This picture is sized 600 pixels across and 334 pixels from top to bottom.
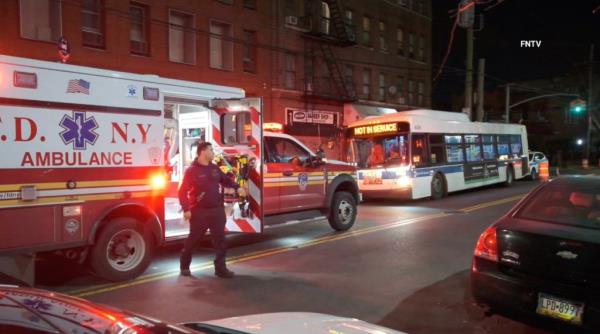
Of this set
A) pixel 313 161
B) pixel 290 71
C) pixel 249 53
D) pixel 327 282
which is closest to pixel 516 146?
pixel 290 71

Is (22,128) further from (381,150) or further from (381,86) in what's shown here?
→ (381,86)

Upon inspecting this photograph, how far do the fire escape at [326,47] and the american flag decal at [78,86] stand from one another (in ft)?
68.9

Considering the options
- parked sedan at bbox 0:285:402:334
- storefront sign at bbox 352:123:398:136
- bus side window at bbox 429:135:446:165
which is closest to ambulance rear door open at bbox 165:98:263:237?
parked sedan at bbox 0:285:402:334

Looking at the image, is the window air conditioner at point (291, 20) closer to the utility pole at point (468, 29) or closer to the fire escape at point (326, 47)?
the fire escape at point (326, 47)

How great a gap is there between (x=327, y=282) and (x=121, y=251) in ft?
9.25

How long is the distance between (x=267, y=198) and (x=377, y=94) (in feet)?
81.4

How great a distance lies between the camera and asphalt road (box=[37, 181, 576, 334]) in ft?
18.6

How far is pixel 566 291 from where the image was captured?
4355mm

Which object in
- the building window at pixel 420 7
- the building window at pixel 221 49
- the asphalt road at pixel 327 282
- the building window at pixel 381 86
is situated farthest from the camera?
the building window at pixel 420 7

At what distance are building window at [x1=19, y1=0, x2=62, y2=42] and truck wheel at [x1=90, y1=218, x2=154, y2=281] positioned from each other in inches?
517

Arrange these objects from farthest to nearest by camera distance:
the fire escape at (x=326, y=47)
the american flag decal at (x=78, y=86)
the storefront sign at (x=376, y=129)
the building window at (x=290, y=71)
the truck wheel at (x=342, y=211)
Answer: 1. the fire escape at (x=326, y=47)
2. the building window at (x=290, y=71)
3. the storefront sign at (x=376, y=129)
4. the truck wheel at (x=342, y=211)
5. the american flag decal at (x=78, y=86)

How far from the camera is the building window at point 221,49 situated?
23.7m

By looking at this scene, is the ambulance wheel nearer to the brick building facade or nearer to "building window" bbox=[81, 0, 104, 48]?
the brick building facade

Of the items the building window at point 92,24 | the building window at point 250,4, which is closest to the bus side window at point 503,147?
the building window at point 250,4
